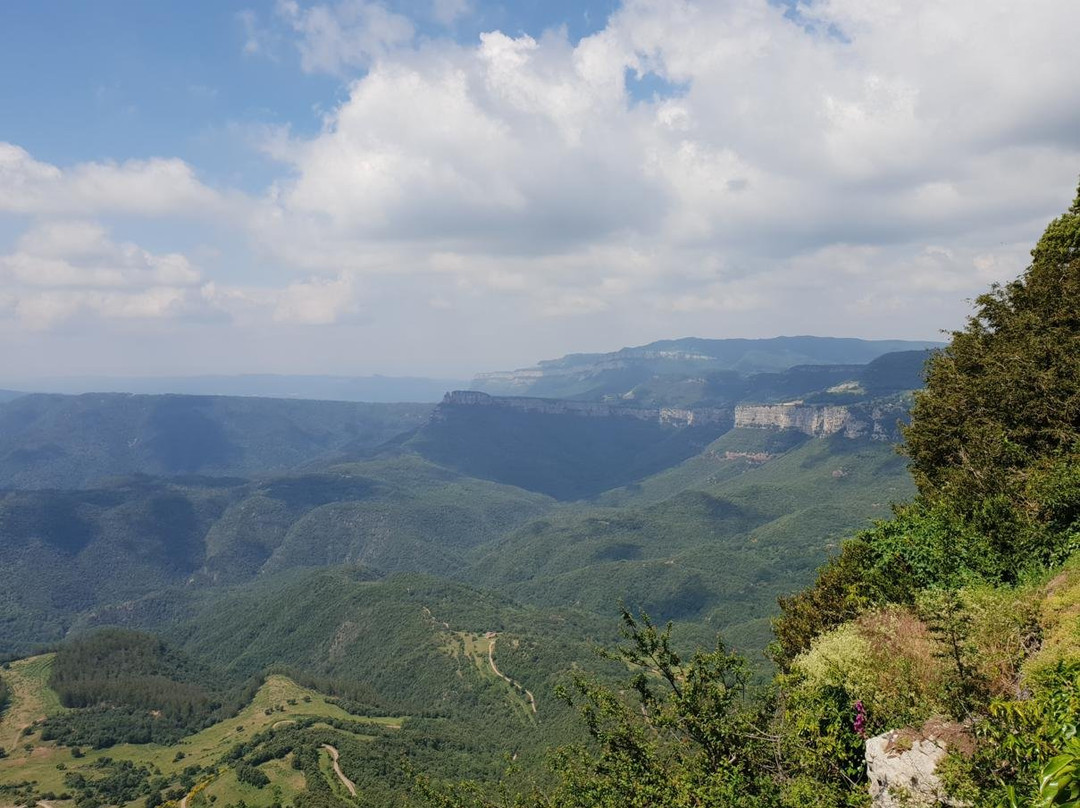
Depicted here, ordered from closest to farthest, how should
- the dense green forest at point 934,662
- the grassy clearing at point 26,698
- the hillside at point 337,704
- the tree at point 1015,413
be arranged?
1. the dense green forest at point 934,662
2. the tree at point 1015,413
3. the hillside at point 337,704
4. the grassy clearing at point 26,698

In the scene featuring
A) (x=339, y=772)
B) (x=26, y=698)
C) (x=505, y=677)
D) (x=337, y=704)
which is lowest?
(x=505, y=677)

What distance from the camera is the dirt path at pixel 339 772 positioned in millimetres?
80250

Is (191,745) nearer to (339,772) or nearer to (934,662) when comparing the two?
(339,772)

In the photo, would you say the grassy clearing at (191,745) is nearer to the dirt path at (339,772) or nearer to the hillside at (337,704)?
the hillside at (337,704)

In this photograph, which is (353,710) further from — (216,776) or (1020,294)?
(1020,294)

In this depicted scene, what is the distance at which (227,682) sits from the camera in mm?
159000

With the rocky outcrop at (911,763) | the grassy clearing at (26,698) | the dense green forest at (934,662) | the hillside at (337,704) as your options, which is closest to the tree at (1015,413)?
the dense green forest at (934,662)

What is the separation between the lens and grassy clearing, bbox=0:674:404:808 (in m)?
80.6

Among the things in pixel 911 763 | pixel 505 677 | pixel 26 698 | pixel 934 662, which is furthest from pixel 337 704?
pixel 911 763

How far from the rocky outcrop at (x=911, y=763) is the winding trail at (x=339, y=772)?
267 feet

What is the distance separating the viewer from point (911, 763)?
13734mm

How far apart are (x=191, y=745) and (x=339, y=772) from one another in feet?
134

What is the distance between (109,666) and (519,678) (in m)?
91.3

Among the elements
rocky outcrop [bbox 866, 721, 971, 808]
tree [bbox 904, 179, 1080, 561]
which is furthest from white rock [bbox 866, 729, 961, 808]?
tree [bbox 904, 179, 1080, 561]
